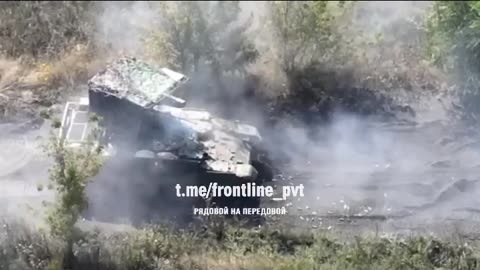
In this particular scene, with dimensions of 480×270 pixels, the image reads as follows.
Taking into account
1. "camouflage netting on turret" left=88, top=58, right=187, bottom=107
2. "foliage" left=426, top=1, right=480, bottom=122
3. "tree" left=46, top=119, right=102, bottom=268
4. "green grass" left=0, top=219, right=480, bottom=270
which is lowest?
"green grass" left=0, top=219, right=480, bottom=270

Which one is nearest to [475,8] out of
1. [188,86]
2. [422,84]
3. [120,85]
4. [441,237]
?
[422,84]

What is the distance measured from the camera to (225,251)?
11.2 m

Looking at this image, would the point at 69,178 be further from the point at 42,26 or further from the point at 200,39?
the point at 42,26

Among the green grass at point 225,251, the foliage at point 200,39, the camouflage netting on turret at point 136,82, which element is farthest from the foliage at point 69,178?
the foliage at point 200,39

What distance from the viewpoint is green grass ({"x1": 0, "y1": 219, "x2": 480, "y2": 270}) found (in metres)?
10.8

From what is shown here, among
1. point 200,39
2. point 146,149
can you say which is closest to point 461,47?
point 200,39

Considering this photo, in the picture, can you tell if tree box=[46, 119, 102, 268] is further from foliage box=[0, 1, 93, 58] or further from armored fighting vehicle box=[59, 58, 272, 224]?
foliage box=[0, 1, 93, 58]

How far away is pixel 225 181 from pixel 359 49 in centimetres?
532

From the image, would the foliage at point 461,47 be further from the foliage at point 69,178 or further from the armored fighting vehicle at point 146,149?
the foliage at point 69,178

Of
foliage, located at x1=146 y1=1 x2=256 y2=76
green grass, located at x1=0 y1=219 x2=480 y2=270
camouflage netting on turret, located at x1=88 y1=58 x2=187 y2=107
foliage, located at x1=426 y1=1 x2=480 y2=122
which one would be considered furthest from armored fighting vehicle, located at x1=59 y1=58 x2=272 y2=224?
foliage, located at x1=426 y1=1 x2=480 y2=122

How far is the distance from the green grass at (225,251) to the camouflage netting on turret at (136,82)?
2.02m

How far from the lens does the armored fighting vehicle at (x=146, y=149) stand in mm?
11844

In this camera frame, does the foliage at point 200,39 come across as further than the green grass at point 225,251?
Yes

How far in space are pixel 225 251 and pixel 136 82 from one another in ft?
9.82
